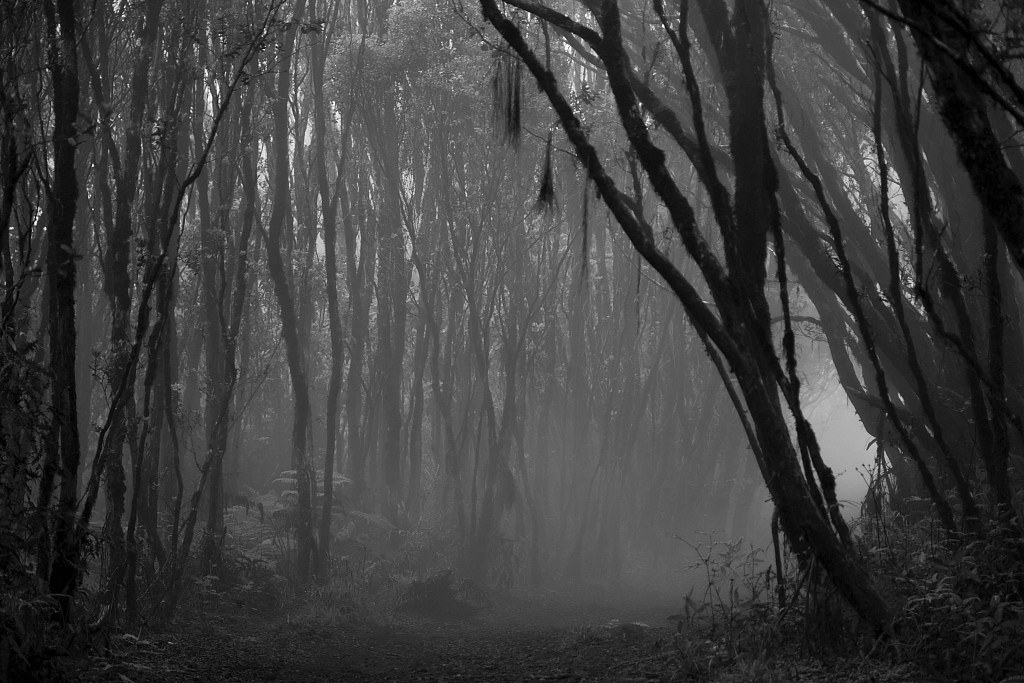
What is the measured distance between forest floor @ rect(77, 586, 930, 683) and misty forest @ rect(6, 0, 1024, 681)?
7cm

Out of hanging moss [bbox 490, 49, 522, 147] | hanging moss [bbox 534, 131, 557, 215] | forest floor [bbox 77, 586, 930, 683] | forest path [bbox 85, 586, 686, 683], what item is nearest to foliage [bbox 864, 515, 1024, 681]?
forest floor [bbox 77, 586, 930, 683]

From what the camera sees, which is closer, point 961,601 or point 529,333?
point 961,601

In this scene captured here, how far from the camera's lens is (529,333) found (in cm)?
2238

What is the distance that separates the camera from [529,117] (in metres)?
18.3

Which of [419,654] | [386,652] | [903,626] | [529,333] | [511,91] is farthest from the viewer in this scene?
[529,333]

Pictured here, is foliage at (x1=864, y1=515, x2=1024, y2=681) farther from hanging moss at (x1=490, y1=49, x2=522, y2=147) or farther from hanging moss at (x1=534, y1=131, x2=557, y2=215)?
hanging moss at (x1=490, y1=49, x2=522, y2=147)

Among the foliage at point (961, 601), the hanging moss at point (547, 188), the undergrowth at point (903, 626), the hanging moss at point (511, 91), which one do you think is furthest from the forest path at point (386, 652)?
the hanging moss at point (511, 91)

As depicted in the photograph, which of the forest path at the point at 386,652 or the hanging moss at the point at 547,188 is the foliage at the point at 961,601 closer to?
the forest path at the point at 386,652

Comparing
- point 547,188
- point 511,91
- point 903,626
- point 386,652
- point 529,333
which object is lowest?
point 386,652

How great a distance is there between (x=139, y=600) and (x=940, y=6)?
26.4 ft

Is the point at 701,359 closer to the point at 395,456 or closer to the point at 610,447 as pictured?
the point at 610,447

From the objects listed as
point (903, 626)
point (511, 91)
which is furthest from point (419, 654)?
point (511, 91)

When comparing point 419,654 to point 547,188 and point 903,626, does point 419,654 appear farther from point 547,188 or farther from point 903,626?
point 903,626

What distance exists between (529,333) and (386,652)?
1393 centimetres
